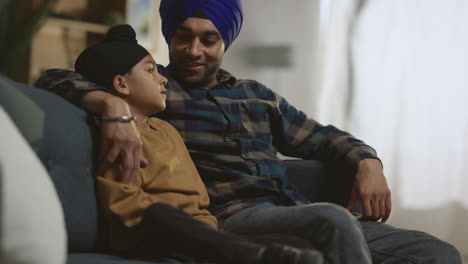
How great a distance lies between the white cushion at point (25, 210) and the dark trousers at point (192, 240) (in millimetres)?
232

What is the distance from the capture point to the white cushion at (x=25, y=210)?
0.86 metres

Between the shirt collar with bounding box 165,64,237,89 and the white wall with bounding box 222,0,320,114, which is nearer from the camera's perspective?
the shirt collar with bounding box 165,64,237,89

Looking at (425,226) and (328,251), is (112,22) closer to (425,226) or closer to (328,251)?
(425,226)

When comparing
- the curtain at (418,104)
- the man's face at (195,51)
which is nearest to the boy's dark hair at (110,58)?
the man's face at (195,51)

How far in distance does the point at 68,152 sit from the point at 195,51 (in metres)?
0.57

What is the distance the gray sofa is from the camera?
3.94ft

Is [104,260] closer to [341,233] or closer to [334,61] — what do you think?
[341,233]

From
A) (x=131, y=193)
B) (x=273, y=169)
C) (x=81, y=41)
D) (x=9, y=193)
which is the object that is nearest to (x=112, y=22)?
(x=81, y=41)

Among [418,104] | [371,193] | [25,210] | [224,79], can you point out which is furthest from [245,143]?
[418,104]

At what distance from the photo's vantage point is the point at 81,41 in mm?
3770

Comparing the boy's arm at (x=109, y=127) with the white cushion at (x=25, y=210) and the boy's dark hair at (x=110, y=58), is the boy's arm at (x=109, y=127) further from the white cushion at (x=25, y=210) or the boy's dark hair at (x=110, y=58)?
the white cushion at (x=25, y=210)

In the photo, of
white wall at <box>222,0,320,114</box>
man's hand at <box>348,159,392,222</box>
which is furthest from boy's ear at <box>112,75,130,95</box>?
white wall at <box>222,0,320,114</box>

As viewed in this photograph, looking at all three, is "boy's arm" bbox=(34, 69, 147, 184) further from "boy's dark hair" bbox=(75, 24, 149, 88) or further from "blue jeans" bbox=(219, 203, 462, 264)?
"blue jeans" bbox=(219, 203, 462, 264)

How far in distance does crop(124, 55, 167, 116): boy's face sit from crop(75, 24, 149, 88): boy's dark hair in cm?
2
